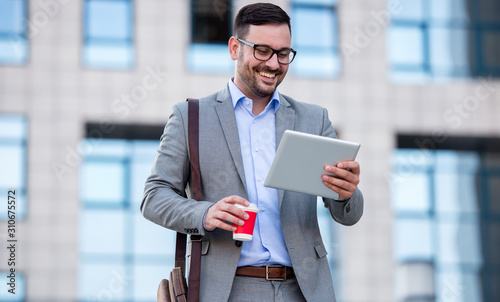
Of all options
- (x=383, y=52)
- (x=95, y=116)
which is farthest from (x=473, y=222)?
(x=95, y=116)

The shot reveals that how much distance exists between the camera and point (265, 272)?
3.47 meters

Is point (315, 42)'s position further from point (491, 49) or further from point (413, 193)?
point (491, 49)

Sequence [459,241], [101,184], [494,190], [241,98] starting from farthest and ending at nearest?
[494,190]
[459,241]
[101,184]
[241,98]

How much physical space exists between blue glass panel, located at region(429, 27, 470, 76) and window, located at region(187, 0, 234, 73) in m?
5.64

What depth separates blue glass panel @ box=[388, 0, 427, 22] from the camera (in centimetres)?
2198

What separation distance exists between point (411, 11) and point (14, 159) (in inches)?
440

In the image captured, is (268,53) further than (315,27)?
No

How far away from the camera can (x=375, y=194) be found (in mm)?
20812

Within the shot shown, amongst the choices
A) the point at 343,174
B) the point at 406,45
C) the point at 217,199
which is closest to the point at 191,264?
the point at 217,199

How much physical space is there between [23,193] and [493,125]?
12334 millimetres

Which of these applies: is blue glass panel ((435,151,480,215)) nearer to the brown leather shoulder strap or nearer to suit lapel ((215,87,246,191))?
suit lapel ((215,87,246,191))

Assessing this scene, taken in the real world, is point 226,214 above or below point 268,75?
below

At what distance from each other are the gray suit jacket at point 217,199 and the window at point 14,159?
1707cm

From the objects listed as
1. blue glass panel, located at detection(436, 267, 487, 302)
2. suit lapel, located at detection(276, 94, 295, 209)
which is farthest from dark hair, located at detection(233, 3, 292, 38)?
blue glass panel, located at detection(436, 267, 487, 302)
